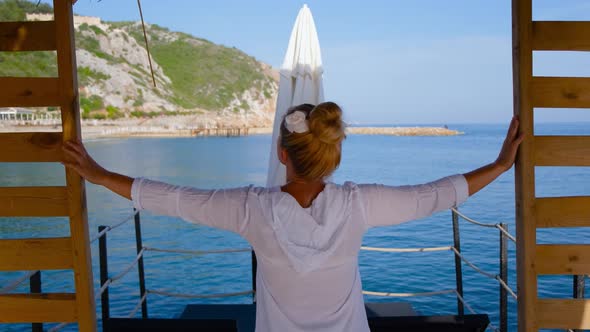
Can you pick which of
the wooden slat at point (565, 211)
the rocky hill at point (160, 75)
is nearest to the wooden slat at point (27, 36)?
the wooden slat at point (565, 211)

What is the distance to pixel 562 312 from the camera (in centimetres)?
178

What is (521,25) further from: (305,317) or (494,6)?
(494,6)

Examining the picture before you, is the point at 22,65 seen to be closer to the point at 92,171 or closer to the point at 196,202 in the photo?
the point at 92,171

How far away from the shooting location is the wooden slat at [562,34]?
1718 millimetres

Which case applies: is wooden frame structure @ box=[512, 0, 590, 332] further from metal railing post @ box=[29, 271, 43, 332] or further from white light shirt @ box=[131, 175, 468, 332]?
metal railing post @ box=[29, 271, 43, 332]

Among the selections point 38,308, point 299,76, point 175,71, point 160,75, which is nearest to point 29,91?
point 38,308

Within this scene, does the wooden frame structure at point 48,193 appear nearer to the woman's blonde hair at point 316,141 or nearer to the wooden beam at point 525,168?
the woman's blonde hair at point 316,141

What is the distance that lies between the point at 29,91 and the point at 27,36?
0.65 feet

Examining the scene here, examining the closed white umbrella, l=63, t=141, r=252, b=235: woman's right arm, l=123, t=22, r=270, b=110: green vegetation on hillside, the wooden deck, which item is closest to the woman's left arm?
l=63, t=141, r=252, b=235: woman's right arm

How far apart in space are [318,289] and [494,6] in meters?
62.1

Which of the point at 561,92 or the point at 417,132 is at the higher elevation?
the point at 561,92

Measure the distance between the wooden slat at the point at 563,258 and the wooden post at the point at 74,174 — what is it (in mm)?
1639

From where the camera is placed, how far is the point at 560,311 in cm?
178

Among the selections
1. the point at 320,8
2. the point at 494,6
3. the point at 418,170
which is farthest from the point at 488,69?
the point at 418,170
